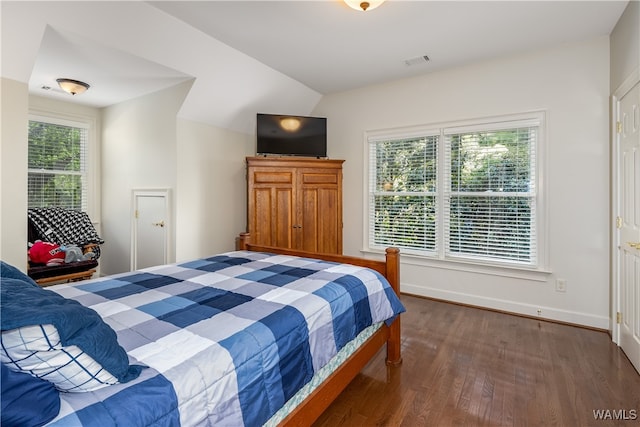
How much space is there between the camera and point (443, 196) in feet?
12.5

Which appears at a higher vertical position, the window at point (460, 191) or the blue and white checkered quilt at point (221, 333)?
the window at point (460, 191)

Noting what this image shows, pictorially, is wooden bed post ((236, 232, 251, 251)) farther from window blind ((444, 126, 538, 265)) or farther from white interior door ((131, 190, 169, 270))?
window blind ((444, 126, 538, 265))

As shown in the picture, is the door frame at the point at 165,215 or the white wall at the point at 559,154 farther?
the door frame at the point at 165,215

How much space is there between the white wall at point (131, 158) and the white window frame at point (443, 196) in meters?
2.39

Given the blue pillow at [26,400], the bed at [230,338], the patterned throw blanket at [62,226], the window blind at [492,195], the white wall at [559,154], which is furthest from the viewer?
the patterned throw blanket at [62,226]

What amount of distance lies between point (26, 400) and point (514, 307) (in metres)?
3.81

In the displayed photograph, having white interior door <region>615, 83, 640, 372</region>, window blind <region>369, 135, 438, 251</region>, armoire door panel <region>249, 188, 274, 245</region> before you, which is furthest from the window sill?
armoire door panel <region>249, 188, 274, 245</region>

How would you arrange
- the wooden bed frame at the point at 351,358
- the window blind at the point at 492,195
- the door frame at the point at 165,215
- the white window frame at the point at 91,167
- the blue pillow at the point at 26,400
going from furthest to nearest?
1. the white window frame at the point at 91,167
2. the door frame at the point at 165,215
3. the window blind at the point at 492,195
4. the wooden bed frame at the point at 351,358
5. the blue pillow at the point at 26,400

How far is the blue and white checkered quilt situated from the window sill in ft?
6.01

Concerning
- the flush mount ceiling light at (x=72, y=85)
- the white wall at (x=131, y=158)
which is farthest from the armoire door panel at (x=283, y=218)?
the flush mount ceiling light at (x=72, y=85)

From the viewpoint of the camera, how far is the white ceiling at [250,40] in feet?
8.00

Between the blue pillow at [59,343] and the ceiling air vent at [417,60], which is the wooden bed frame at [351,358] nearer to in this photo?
the blue pillow at [59,343]

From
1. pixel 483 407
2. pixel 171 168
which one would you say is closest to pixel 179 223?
pixel 171 168

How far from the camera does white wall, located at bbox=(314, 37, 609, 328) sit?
296 centimetres
